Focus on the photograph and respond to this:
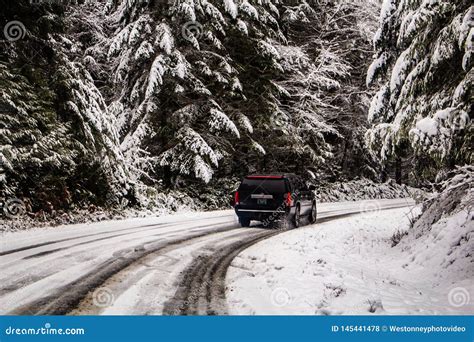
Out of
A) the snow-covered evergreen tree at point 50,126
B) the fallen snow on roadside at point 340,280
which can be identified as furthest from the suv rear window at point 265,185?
the snow-covered evergreen tree at point 50,126

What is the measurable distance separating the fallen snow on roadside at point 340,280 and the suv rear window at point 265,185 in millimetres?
2732

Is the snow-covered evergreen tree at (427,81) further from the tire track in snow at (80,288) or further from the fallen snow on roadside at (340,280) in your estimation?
the tire track in snow at (80,288)

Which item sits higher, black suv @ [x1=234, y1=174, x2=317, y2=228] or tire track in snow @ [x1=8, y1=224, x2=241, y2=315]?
black suv @ [x1=234, y1=174, x2=317, y2=228]

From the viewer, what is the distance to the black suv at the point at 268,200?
12.7m

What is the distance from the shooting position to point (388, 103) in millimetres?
→ 9852

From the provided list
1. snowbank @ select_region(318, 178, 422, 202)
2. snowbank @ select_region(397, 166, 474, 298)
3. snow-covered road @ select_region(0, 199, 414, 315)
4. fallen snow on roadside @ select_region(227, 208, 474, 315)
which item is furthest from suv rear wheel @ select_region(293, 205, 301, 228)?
snowbank @ select_region(318, 178, 422, 202)

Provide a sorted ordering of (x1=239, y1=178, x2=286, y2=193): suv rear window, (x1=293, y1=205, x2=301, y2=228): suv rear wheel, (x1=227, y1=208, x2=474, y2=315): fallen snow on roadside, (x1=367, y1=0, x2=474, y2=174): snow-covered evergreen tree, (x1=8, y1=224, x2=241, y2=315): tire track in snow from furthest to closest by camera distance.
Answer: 1. (x1=293, y1=205, x2=301, y2=228): suv rear wheel
2. (x1=239, y1=178, x2=286, y2=193): suv rear window
3. (x1=367, y1=0, x2=474, y2=174): snow-covered evergreen tree
4. (x1=227, y1=208, x2=474, y2=315): fallen snow on roadside
5. (x1=8, y1=224, x2=241, y2=315): tire track in snow

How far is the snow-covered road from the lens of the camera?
5082 millimetres

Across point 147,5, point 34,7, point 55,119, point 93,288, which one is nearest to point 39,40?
point 34,7

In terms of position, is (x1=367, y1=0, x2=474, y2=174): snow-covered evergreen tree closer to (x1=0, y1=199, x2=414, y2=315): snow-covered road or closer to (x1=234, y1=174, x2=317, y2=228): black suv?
(x1=234, y1=174, x2=317, y2=228): black suv

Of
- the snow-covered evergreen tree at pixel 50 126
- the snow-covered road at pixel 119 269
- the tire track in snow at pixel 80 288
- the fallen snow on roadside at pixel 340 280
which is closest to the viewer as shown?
the tire track in snow at pixel 80 288

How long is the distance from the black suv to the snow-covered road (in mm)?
794

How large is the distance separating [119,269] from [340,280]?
3813mm

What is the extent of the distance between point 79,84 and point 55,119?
62.9 inches
